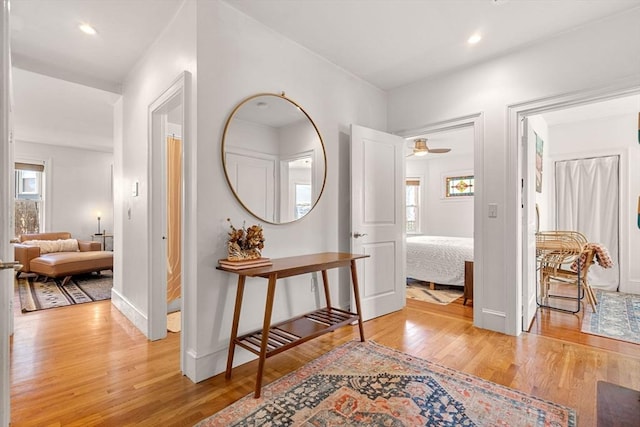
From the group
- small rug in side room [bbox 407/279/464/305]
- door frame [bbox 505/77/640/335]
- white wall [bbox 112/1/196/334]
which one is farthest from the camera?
small rug in side room [bbox 407/279/464/305]

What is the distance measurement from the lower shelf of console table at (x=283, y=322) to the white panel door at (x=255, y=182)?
0.42 meters

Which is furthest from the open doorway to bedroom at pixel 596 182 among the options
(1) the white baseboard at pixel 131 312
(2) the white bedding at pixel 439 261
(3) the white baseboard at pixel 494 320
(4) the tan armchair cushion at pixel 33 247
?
(4) the tan armchair cushion at pixel 33 247

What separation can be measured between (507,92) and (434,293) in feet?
8.82

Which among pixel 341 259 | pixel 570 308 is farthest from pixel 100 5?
pixel 570 308

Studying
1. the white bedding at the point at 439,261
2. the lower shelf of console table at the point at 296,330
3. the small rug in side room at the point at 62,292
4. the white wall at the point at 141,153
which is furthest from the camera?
the white bedding at the point at 439,261

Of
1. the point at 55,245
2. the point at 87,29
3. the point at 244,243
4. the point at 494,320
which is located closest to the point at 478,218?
the point at 494,320

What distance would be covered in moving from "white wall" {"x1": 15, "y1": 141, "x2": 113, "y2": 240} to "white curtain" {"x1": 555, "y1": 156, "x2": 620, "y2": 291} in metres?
8.87

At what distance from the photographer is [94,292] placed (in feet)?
14.0

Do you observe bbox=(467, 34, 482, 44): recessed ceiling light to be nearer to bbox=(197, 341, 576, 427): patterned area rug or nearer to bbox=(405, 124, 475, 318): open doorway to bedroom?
bbox=(405, 124, 475, 318): open doorway to bedroom

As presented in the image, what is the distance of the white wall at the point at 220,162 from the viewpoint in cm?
204

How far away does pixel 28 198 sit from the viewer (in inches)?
241

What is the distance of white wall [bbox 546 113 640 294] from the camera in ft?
13.7

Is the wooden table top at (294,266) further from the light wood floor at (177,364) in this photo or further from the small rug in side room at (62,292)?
the small rug in side room at (62,292)

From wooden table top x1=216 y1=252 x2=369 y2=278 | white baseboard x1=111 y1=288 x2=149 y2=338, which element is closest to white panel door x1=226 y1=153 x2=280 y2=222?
wooden table top x1=216 y1=252 x2=369 y2=278
